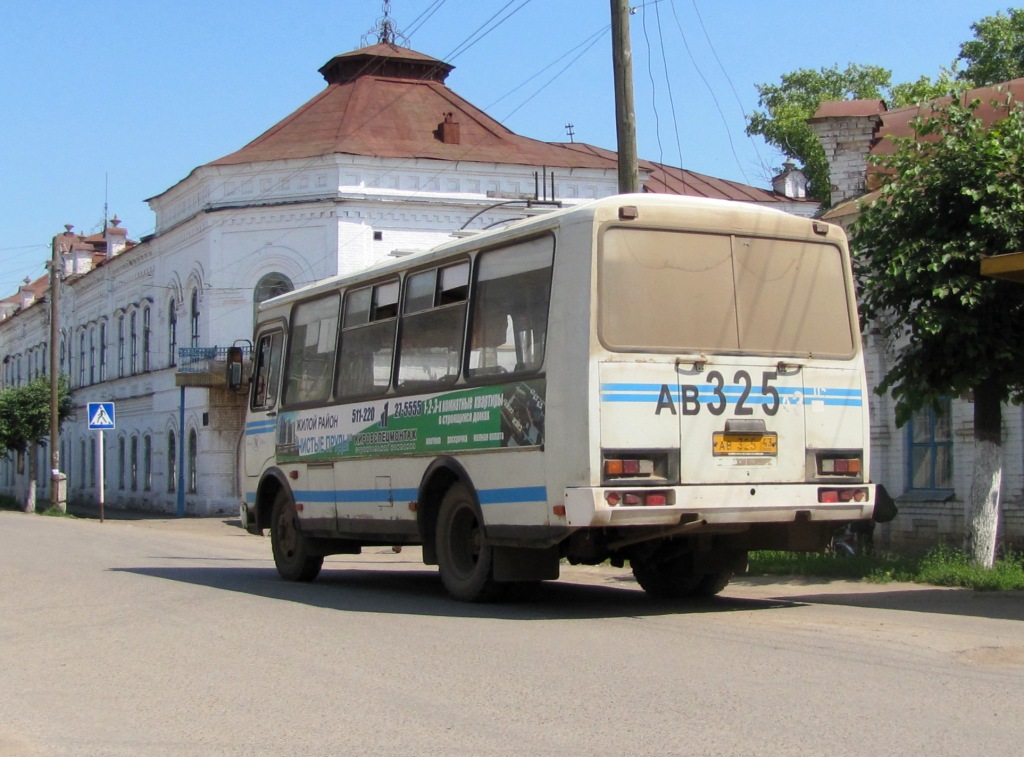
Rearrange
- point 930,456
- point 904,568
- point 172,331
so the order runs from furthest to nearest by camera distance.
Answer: point 172,331, point 930,456, point 904,568

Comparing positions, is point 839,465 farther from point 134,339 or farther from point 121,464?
point 121,464

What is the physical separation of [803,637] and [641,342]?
2515mm

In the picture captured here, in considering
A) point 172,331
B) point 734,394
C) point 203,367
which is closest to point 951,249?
point 734,394

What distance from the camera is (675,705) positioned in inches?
277

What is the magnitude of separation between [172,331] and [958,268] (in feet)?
116

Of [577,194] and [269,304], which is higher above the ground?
[577,194]

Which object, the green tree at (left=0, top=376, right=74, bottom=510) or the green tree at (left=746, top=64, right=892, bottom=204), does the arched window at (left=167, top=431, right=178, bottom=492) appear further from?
the green tree at (left=746, top=64, right=892, bottom=204)

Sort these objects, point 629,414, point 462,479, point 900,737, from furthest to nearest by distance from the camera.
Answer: point 462,479, point 629,414, point 900,737

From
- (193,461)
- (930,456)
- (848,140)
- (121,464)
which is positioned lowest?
(121,464)

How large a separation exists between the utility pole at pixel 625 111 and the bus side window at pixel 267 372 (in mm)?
4413

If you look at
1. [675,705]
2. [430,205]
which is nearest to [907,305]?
[675,705]

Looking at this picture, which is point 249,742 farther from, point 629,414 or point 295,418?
point 295,418

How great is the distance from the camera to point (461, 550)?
12.1 metres

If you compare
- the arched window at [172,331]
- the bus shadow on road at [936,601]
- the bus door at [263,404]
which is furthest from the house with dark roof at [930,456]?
the arched window at [172,331]
